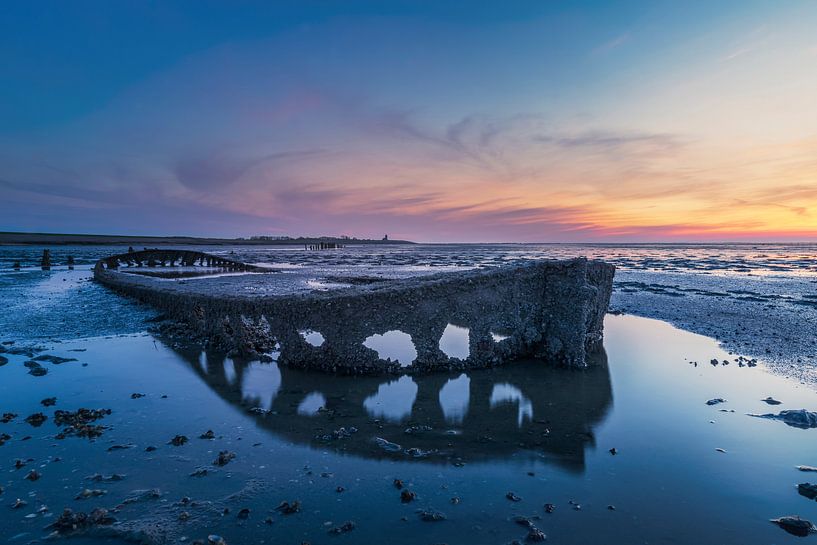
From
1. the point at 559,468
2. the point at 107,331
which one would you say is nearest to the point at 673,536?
the point at 559,468

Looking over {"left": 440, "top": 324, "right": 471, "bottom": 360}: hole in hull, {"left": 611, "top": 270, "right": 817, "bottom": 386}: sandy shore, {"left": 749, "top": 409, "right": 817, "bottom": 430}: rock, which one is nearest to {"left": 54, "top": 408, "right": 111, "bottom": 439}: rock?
{"left": 440, "top": 324, "right": 471, "bottom": 360}: hole in hull

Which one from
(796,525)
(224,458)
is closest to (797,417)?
(796,525)

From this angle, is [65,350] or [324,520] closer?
[324,520]

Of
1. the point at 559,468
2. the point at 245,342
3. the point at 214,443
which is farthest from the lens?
the point at 245,342

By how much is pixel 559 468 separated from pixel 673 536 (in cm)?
144

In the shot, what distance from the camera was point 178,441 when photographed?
6102 mm

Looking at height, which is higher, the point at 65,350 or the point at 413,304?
the point at 413,304

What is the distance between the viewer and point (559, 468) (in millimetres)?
5504

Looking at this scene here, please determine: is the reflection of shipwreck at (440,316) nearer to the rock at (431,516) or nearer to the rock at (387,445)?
the rock at (387,445)

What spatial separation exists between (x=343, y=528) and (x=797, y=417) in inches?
286

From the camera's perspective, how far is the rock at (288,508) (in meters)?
4.54

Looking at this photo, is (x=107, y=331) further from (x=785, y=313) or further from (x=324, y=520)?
(x=785, y=313)

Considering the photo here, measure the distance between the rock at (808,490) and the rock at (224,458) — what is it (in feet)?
22.1

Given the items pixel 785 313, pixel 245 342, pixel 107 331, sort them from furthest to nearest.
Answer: pixel 785 313, pixel 107 331, pixel 245 342
